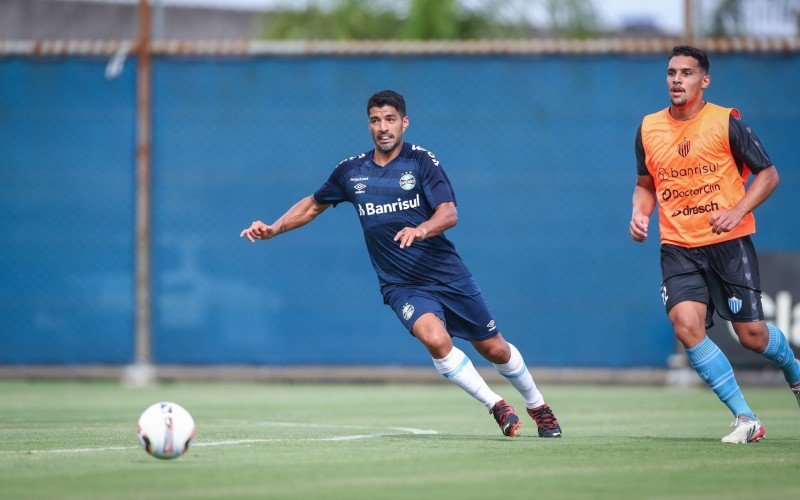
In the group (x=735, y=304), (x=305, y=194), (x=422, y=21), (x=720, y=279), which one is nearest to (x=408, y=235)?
(x=720, y=279)

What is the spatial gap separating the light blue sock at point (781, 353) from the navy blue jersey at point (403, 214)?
1.96 meters

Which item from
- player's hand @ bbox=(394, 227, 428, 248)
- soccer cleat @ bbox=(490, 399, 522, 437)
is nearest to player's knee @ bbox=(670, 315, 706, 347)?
soccer cleat @ bbox=(490, 399, 522, 437)

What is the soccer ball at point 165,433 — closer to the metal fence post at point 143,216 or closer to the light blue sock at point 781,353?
the light blue sock at point 781,353

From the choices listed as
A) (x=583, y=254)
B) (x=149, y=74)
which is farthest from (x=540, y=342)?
(x=149, y=74)

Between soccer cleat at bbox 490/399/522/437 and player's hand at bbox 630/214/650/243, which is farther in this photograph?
soccer cleat at bbox 490/399/522/437

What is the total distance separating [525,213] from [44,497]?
9664 millimetres

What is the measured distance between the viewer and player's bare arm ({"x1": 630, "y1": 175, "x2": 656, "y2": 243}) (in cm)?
846

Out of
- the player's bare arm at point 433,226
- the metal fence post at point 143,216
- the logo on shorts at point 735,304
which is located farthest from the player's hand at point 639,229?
the metal fence post at point 143,216

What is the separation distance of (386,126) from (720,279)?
7.51ft

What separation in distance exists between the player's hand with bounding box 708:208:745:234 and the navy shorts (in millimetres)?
1630

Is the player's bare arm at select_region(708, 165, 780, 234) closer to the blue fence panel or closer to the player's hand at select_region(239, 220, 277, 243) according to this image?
the player's hand at select_region(239, 220, 277, 243)

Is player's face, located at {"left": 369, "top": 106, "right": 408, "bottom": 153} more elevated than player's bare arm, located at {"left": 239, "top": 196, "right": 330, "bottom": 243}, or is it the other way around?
player's face, located at {"left": 369, "top": 106, "right": 408, "bottom": 153}

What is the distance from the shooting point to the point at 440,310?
8930 millimetres

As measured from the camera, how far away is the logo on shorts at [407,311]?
8.83 meters
